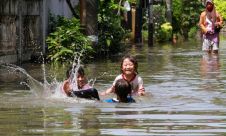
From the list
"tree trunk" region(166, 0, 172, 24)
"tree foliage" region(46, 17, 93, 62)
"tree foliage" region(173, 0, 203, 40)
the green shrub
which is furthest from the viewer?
"tree foliage" region(173, 0, 203, 40)

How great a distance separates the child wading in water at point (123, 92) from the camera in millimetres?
11180

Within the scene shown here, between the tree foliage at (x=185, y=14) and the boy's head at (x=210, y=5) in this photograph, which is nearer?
the boy's head at (x=210, y=5)

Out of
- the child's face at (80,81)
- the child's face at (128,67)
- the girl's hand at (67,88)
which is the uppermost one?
the child's face at (128,67)

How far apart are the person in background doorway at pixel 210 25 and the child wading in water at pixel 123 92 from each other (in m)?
12.5

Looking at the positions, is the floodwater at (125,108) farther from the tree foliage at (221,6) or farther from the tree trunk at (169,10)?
the tree foliage at (221,6)

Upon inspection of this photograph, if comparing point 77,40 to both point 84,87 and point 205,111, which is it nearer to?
point 84,87

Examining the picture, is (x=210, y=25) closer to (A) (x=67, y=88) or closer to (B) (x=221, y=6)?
(A) (x=67, y=88)

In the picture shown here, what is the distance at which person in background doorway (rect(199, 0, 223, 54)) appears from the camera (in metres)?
23.6

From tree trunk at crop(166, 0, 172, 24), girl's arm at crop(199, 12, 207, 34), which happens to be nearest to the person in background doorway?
girl's arm at crop(199, 12, 207, 34)

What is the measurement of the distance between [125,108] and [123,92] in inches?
27.5

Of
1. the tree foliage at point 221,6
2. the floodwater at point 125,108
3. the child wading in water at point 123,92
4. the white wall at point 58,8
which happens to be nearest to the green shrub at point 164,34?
the white wall at point 58,8

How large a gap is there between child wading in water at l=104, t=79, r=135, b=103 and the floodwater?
0.74 feet

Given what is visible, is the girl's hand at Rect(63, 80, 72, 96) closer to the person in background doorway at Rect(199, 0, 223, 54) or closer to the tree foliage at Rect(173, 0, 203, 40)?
the person in background doorway at Rect(199, 0, 223, 54)

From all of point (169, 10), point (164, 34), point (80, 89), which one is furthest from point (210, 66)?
point (169, 10)
